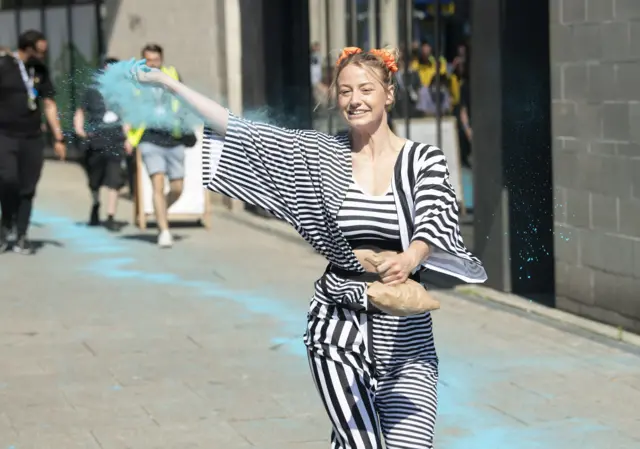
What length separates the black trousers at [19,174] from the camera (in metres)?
→ 12.8

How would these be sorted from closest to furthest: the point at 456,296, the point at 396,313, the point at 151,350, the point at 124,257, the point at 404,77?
the point at 396,313 < the point at 151,350 < the point at 456,296 < the point at 124,257 < the point at 404,77

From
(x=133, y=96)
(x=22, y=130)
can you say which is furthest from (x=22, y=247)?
(x=133, y=96)

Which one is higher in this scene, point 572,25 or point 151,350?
point 572,25

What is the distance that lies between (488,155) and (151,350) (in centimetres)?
336

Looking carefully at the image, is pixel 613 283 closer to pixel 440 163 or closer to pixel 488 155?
pixel 488 155

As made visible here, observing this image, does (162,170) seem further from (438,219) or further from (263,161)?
(438,219)

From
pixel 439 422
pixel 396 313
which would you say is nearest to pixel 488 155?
pixel 439 422

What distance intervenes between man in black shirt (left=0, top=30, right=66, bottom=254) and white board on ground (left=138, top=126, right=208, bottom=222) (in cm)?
210

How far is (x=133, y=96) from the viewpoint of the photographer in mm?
4746

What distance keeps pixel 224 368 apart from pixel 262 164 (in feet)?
12.4

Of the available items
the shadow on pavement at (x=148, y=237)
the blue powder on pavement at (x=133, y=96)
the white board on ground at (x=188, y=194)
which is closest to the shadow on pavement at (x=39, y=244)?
the shadow on pavement at (x=148, y=237)

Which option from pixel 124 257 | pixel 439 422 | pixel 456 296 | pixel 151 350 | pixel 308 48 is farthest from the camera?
pixel 308 48

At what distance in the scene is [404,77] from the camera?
46.0 feet

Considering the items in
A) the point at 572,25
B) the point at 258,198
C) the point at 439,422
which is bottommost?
the point at 439,422
